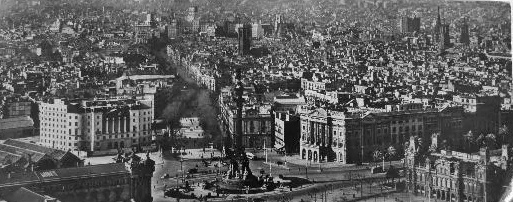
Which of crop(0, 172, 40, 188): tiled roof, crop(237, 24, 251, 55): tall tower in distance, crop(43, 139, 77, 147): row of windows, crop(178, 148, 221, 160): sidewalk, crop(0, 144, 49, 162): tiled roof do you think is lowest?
crop(0, 172, 40, 188): tiled roof

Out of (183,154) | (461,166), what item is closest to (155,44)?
(183,154)

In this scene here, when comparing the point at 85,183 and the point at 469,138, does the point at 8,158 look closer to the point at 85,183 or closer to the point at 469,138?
the point at 85,183

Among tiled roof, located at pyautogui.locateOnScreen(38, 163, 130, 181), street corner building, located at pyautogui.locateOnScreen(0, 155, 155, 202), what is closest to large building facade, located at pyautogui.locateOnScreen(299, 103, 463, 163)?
street corner building, located at pyautogui.locateOnScreen(0, 155, 155, 202)

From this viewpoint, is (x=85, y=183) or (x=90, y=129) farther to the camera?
(x=90, y=129)

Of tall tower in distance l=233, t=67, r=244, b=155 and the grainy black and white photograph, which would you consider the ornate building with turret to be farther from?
tall tower in distance l=233, t=67, r=244, b=155

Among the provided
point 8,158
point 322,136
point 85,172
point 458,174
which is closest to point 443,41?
point 322,136
